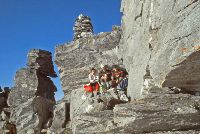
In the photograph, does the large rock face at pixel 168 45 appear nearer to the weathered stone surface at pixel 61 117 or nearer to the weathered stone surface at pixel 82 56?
the weathered stone surface at pixel 61 117

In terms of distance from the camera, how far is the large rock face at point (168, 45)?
50.3 feet

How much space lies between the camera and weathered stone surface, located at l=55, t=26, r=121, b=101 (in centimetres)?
3909

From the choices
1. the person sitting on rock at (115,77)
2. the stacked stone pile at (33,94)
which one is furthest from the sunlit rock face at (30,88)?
→ the person sitting on rock at (115,77)

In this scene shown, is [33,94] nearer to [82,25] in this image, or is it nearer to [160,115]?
[82,25]

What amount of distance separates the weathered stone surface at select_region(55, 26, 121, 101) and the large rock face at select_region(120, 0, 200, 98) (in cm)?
1481

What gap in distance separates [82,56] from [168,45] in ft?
80.1

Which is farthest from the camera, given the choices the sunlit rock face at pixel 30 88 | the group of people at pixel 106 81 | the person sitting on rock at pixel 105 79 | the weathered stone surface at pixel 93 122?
the sunlit rock face at pixel 30 88

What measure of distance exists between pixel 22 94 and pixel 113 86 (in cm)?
2140

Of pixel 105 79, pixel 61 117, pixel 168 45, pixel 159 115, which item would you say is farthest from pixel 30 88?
pixel 159 115

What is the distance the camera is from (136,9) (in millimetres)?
26312

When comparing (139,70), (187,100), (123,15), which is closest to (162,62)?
(187,100)

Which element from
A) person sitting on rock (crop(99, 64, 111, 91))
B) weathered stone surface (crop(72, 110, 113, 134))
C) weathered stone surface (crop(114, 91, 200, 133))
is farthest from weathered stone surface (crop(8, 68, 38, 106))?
weathered stone surface (crop(114, 91, 200, 133))

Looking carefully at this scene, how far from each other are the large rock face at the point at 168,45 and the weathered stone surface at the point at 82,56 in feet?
48.6

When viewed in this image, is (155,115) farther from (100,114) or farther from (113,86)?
(113,86)
